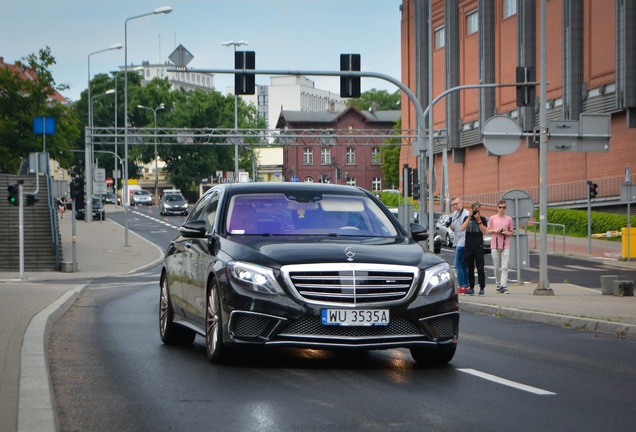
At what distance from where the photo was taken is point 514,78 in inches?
2702

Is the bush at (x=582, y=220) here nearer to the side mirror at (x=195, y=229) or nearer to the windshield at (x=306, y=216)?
the windshield at (x=306, y=216)

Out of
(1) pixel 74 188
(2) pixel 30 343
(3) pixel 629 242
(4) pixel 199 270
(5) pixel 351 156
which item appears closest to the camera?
(4) pixel 199 270

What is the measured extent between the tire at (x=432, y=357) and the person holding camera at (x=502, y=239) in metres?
14.6

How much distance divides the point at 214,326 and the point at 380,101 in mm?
169441

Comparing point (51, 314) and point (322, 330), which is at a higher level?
point (322, 330)

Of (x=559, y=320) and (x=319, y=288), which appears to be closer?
(x=319, y=288)

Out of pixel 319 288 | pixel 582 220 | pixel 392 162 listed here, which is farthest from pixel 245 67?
pixel 392 162

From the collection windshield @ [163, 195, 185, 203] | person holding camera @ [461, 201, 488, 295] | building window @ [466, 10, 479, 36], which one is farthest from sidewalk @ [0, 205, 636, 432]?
windshield @ [163, 195, 185, 203]

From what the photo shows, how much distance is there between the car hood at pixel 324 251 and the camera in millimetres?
9688

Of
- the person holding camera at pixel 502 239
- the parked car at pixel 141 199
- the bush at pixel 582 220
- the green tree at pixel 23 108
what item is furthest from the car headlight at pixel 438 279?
the parked car at pixel 141 199

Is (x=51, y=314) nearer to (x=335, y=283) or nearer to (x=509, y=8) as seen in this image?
(x=335, y=283)

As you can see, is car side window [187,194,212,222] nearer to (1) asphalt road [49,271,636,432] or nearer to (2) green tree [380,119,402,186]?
(1) asphalt road [49,271,636,432]

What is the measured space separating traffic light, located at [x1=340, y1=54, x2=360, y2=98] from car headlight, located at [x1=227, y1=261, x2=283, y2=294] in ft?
67.4

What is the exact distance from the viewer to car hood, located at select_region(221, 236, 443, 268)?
9.69 meters
